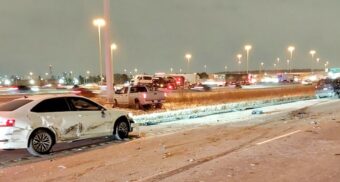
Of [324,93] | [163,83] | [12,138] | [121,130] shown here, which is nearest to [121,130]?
[121,130]

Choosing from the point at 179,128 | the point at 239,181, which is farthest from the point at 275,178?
the point at 179,128

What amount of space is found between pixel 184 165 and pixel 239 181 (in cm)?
193

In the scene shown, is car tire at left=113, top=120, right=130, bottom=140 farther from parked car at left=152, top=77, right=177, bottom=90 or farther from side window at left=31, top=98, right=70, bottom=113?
parked car at left=152, top=77, right=177, bottom=90

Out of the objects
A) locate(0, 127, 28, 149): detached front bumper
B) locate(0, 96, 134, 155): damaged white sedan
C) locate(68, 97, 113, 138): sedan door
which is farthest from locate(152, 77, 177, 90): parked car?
locate(0, 127, 28, 149): detached front bumper

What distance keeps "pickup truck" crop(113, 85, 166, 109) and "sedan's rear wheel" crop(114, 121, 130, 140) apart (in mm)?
15350

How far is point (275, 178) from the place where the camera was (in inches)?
343

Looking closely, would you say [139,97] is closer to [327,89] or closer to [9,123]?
[327,89]

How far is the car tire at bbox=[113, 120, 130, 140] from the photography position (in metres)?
15.1

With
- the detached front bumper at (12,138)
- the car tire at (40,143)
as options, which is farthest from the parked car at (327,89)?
the detached front bumper at (12,138)

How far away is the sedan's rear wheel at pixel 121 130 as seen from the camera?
1516cm

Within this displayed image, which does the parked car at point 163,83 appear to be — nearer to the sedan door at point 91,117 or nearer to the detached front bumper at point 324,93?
Result: the detached front bumper at point 324,93

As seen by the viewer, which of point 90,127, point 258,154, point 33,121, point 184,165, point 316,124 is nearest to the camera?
point 184,165

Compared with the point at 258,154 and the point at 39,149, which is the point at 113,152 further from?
the point at 258,154

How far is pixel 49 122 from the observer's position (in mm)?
12891
